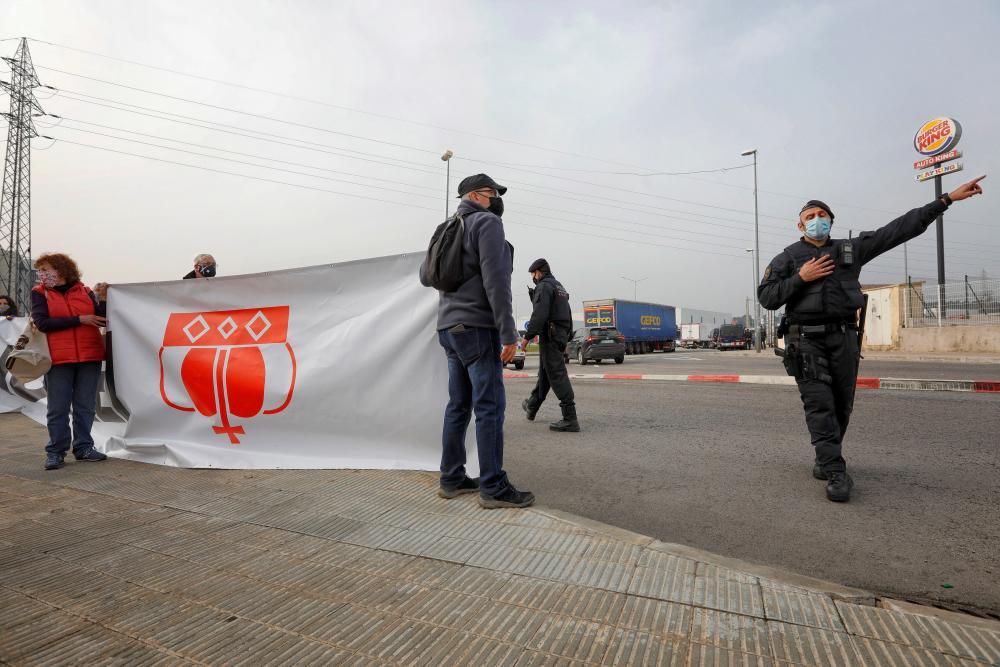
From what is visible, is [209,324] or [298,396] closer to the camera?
[298,396]

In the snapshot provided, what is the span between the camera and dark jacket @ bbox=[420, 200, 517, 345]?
2.90 m

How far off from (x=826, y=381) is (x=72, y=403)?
5659 millimetres

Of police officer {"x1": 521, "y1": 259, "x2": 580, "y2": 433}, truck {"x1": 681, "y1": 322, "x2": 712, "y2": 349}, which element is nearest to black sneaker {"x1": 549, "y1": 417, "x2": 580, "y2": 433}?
police officer {"x1": 521, "y1": 259, "x2": 580, "y2": 433}

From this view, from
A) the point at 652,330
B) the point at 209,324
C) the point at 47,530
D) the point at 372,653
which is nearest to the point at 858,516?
the point at 372,653

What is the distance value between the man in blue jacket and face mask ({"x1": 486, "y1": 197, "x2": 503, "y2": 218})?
2.8 inches

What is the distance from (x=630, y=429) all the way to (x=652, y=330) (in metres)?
35.3

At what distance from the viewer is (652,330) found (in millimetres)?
39469

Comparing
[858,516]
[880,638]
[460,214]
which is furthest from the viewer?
[460,214]

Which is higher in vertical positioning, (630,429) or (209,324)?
(209,324)

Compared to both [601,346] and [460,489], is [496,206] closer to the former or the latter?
[460,489]

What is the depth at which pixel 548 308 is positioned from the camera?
5.54 m

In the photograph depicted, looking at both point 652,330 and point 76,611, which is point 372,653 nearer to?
point 76,611

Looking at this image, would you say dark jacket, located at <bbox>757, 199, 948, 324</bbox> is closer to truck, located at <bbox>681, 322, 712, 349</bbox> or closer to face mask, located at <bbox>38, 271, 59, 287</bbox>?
face mask, located at <bbox>38, 271, 59, 287</bbox>

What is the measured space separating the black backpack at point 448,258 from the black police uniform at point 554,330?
2.38 m
